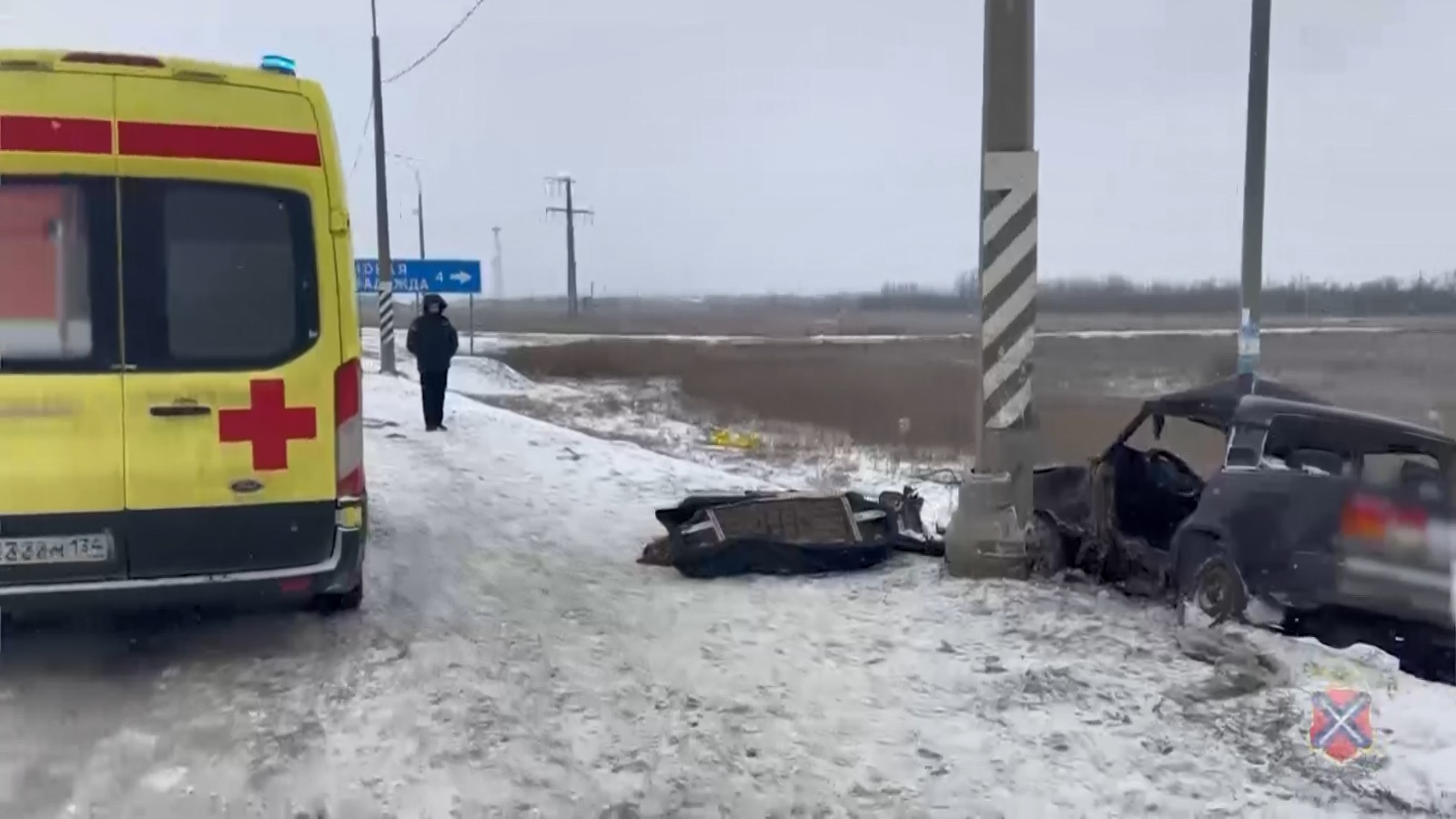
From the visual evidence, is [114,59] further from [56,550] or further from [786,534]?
[786,534]

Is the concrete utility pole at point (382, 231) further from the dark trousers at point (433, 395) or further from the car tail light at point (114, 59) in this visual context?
the car tail light at point (114, 59)

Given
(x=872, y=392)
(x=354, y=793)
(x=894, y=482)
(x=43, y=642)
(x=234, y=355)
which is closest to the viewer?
(x=354, y=793)

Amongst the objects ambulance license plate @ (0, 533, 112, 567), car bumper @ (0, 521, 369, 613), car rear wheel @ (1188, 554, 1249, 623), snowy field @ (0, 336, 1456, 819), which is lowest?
snowy field @ (0, 336, 1456, 819)

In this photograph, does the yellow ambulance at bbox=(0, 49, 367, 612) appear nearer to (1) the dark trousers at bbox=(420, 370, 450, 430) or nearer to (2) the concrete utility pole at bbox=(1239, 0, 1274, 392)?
(2) the concrete utility pole at bbox=(1239, 0, 1274, 392)

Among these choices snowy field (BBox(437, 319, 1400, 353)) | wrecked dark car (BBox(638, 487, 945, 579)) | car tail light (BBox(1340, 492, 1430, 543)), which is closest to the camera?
car tail light (BBox(1340, 492, 1430, 543))

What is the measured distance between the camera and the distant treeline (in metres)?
60.6

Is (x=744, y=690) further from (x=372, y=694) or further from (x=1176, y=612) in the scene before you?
(x=1176, y=612)

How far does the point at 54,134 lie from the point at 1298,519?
5815mm

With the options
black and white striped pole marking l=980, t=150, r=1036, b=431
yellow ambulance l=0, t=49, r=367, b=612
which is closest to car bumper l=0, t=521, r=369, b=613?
yellow ambulance l=0, t=49, r=367, b=612

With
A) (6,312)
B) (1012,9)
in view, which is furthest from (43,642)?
(1012,9)

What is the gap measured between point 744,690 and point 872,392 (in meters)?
23.1

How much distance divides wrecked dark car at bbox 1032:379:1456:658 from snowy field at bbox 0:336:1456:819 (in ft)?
1.07

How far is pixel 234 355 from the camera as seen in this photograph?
5.49 metres

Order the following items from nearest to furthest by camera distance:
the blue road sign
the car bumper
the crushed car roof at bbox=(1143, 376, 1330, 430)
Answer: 1. the car bumper
2. the crushed car roof at bbox=(1143, 376, 1330, 430)
3. the blue road sign
